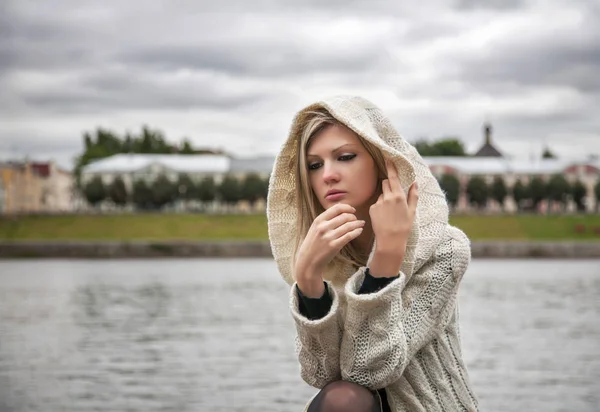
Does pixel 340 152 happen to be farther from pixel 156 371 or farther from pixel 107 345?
pixel 107 345

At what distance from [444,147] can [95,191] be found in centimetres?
4625

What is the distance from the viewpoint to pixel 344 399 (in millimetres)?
2504

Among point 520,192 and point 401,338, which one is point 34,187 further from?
point 401,338

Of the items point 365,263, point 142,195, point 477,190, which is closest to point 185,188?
point 142,195

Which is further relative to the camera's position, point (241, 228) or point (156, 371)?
point (241, 228)

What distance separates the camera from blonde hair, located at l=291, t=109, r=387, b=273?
2783 mm

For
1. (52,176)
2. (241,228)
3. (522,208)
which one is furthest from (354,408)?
(52,176)

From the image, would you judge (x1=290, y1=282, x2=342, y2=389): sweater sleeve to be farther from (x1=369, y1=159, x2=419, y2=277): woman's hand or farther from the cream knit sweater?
(x1=369, y1=159, x2=419, y2=277): woman's hand

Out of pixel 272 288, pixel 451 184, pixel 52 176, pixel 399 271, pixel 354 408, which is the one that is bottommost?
pixel 52 176

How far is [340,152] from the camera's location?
2.79 meters

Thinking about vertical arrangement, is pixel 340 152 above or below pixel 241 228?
above

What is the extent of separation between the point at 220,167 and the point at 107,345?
105m

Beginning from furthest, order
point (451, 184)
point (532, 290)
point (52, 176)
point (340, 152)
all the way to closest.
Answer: point (52, 176), point (451, 184), point (532, 290), point (340, 152)

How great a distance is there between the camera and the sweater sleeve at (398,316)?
2584 millimetres
